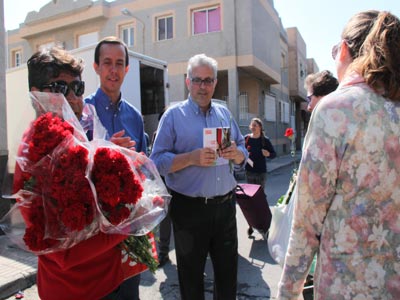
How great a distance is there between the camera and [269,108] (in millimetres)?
21484

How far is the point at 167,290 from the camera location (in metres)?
3.80

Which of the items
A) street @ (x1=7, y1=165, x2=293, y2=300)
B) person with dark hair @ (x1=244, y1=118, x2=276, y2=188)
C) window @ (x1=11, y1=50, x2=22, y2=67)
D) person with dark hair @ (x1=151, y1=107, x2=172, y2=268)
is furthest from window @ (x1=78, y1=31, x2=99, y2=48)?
street @ (x1=7, y1=165, x2=293, y2=300)

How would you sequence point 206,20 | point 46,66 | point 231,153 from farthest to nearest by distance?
point 206,20
point 231,153
point 46,66

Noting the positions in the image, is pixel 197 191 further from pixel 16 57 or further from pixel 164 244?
pixel 16 57

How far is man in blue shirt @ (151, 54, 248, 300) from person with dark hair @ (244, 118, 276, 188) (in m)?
3.65

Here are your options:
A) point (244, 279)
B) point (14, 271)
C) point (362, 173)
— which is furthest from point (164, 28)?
point (362, 173)

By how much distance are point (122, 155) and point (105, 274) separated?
611mm

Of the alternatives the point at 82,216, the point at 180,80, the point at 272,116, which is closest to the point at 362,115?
the point at 82,216

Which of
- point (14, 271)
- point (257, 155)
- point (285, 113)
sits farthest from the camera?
point (285, 113)

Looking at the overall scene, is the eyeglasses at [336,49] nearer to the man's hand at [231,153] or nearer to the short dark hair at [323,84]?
the man's hand at [231,153]

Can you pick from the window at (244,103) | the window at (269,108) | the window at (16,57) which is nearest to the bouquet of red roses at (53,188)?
the window at (244,103)

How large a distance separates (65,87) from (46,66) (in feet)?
0.47

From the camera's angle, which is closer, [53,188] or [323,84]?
[53,188]

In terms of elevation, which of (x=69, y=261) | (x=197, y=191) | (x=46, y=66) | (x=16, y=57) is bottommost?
(x=69, y=261)
